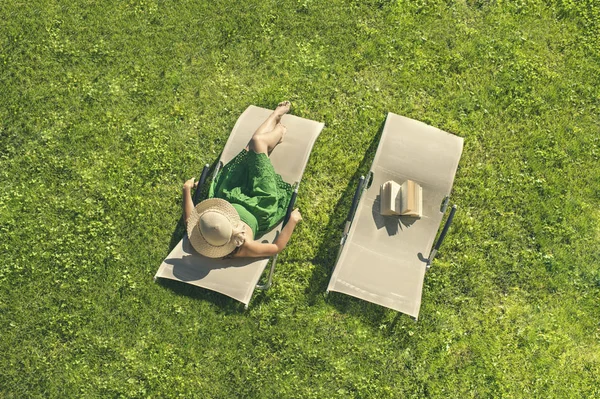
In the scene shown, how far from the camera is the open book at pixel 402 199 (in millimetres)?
6300

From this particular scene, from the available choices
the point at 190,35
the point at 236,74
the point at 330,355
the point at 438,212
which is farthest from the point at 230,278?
the point at 190,35

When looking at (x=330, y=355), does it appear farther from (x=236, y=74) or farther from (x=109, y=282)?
(x=236, y=74)

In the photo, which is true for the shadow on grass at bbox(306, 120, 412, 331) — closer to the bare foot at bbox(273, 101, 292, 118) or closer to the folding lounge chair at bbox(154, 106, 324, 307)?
the folding lounge chair at bbox(154, 106, 324, 307)

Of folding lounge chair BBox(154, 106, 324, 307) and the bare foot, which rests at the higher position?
the bare foot

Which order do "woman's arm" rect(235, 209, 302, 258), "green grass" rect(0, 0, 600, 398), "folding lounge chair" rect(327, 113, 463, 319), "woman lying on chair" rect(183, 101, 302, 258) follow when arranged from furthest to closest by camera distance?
"green grass" rect(0, 0, 600, 398) → "folding lounge chair" rect(327, 113, 463, 319) → "woman's arm" rect(235, 209, 302, 258) → "woman lying on chair" rect(183, 101, 302, 258)

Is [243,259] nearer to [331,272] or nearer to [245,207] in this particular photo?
[245,207]

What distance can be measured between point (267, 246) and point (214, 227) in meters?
0.91

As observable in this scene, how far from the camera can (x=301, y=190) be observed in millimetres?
7434

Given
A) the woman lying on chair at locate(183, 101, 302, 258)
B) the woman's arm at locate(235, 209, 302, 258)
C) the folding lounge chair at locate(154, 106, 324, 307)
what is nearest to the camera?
the woman lying on chair at locate(183, 101, 302, 258)

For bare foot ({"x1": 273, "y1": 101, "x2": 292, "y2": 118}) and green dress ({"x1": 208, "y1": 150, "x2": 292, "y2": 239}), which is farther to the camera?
bare foot ({"x1": 273, "y1": 101, "x2": 292, "y2": 118})

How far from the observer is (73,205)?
7.26m

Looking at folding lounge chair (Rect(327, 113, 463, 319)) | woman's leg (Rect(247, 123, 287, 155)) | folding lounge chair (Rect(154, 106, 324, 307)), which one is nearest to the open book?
folding lounge chair (Rect(327, 113, 463, 319))

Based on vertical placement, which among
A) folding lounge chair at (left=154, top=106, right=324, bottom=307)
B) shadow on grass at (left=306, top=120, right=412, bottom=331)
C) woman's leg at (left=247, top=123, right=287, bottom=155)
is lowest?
shadow on grass at (left=306, top=120, right=412, bottom=331)

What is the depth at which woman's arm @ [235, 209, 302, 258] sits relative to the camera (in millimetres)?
5769
